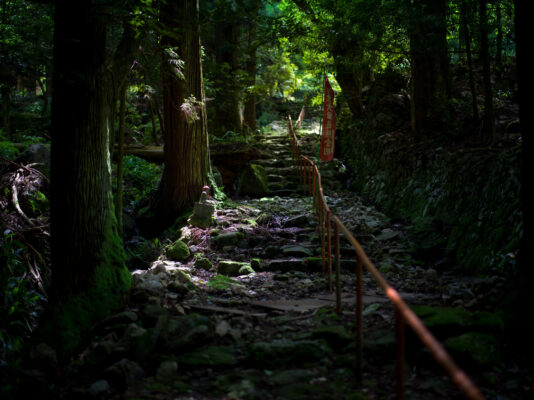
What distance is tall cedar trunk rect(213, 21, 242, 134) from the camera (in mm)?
15094

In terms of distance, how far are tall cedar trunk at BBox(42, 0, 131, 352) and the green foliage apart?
4762mm

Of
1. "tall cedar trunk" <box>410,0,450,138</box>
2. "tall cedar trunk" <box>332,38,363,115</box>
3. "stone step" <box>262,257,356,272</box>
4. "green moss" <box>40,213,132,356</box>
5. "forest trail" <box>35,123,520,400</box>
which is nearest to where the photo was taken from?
"forest trail" <box>35,123,520,400</box>

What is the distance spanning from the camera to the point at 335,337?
369cm

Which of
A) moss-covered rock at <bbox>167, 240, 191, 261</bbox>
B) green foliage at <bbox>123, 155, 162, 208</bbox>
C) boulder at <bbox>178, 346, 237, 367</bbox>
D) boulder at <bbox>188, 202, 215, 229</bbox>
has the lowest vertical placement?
boulder at <bbox>178, 346, 237, 367</bbox>

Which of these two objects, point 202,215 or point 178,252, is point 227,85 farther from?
point 178,252

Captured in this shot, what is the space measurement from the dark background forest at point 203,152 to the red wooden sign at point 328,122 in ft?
3.07

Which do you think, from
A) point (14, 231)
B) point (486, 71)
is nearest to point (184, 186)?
point (14, 231)

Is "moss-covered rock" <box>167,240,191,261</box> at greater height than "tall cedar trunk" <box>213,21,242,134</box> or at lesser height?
lesser

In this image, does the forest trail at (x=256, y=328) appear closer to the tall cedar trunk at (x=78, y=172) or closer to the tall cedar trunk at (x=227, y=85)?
the tall cedar trunk at (x=78, y=172)

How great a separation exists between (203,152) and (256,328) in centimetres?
532

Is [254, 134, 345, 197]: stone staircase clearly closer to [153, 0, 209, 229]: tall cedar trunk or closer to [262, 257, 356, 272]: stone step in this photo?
[153, 0, 209, 229]: tall cedar trunk

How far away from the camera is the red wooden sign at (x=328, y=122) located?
1014cm

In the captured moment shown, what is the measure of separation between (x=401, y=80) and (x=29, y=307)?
1020 cm

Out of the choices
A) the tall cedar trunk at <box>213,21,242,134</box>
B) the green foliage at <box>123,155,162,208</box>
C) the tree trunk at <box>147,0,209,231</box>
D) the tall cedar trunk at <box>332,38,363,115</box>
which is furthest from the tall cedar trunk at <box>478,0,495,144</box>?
the tall cedar trunk at <box>213,21,242,134</box>
